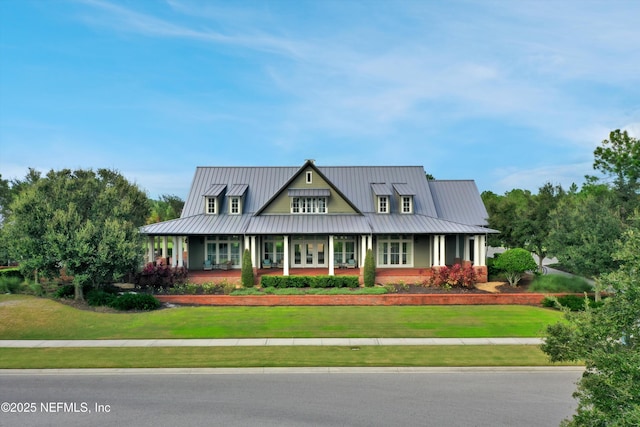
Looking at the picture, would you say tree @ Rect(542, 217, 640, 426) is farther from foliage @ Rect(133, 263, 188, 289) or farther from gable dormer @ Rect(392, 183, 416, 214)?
gable dormer @ Rect(392, 183, 416, 214)

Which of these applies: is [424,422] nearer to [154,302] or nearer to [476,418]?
[476,418]

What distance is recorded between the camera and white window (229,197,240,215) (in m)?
36.8

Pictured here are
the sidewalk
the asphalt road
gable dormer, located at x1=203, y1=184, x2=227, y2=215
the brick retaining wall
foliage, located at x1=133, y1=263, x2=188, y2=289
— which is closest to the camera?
the asphalt road

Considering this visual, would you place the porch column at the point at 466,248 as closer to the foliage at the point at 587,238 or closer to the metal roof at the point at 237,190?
the foliage at the point at 587,238

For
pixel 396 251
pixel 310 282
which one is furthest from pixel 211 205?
pixel 396 251

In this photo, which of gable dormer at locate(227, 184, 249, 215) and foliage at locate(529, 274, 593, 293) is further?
gable dormer at locate(227, 184, 249, 215)

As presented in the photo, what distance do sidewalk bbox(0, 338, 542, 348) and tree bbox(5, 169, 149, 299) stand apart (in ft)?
20.3

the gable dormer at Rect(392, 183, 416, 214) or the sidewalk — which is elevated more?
the gable dormer at Rect(392, 183, 416, 214)

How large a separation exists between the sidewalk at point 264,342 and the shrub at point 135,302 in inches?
206

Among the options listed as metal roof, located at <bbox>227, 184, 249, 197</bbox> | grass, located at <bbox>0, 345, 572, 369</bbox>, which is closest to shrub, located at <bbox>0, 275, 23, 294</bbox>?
grass, located at <bbox>0, 345, 572, 369</bbox>

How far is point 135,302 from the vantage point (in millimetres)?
23625

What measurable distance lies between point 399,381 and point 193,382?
624 cm

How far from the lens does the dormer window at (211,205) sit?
36.6m

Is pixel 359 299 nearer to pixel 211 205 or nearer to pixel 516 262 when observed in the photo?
pixel 516 262
